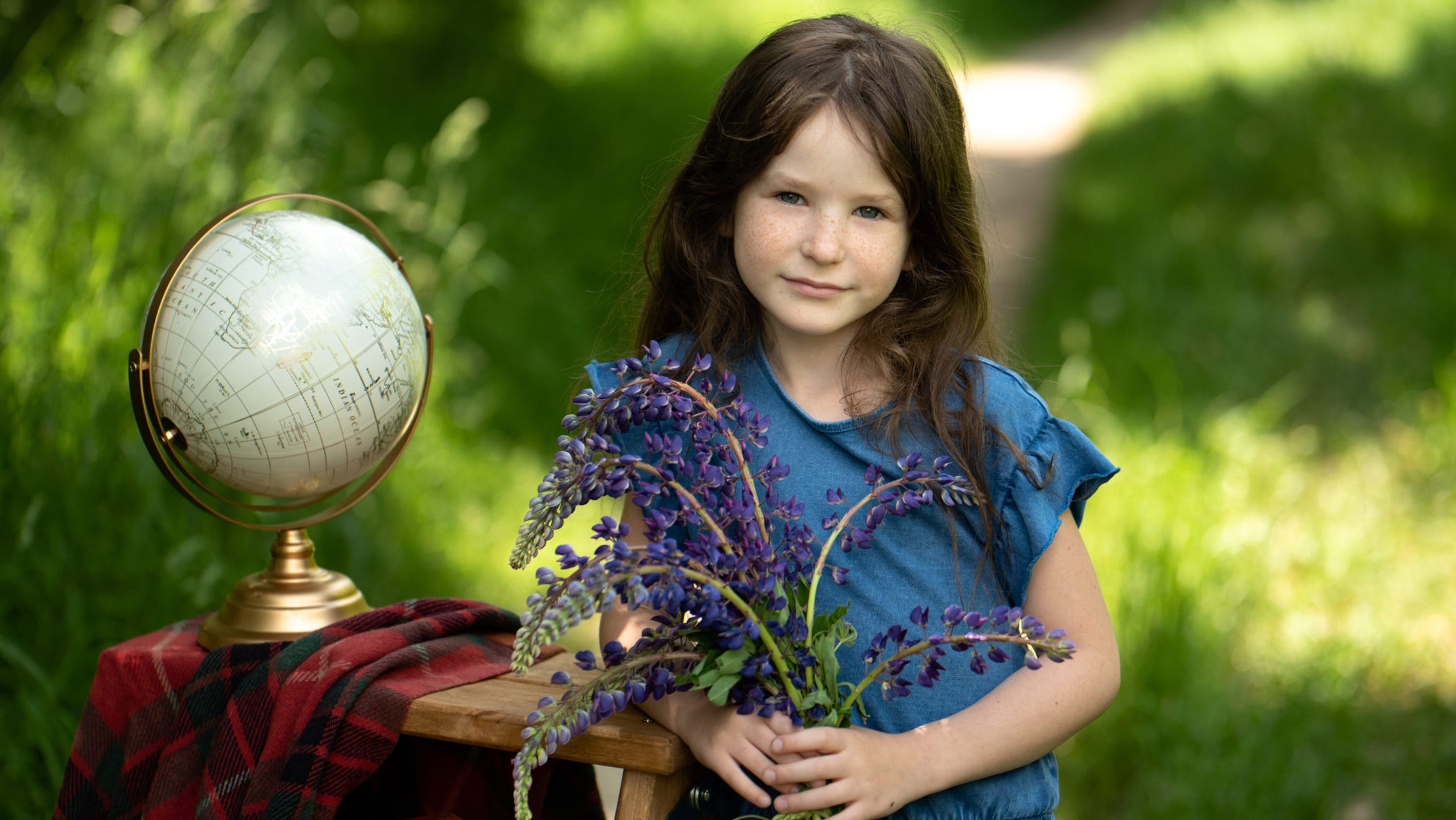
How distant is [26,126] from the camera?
381cm

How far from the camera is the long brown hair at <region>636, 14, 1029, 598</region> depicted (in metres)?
1.85

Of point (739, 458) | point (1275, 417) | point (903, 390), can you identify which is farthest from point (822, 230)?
point (1275, 417)

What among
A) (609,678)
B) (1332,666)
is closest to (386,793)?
(609,678)

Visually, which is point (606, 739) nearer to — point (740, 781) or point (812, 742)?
point (740, 781)

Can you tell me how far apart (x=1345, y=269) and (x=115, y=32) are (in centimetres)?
544

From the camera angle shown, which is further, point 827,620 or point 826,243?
point 826,243

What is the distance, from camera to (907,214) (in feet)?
6.27

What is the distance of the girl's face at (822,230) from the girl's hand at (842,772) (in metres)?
0.60

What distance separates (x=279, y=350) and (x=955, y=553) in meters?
1.05

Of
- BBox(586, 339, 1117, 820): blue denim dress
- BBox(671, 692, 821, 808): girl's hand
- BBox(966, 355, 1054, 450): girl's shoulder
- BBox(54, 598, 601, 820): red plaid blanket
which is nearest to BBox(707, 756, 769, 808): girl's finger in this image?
BBox(671, 692, 821, 808): girl's hand

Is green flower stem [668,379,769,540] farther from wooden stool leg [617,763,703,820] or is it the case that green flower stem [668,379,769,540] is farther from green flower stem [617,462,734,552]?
wooden stool leg [617,763,703,820]

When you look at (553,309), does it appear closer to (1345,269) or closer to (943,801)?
(1345,269)

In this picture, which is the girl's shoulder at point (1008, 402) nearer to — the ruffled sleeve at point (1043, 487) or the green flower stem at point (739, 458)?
the ruffled sleeve at point (1043, 487)

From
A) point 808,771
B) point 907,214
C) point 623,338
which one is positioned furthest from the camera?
point 623,338
